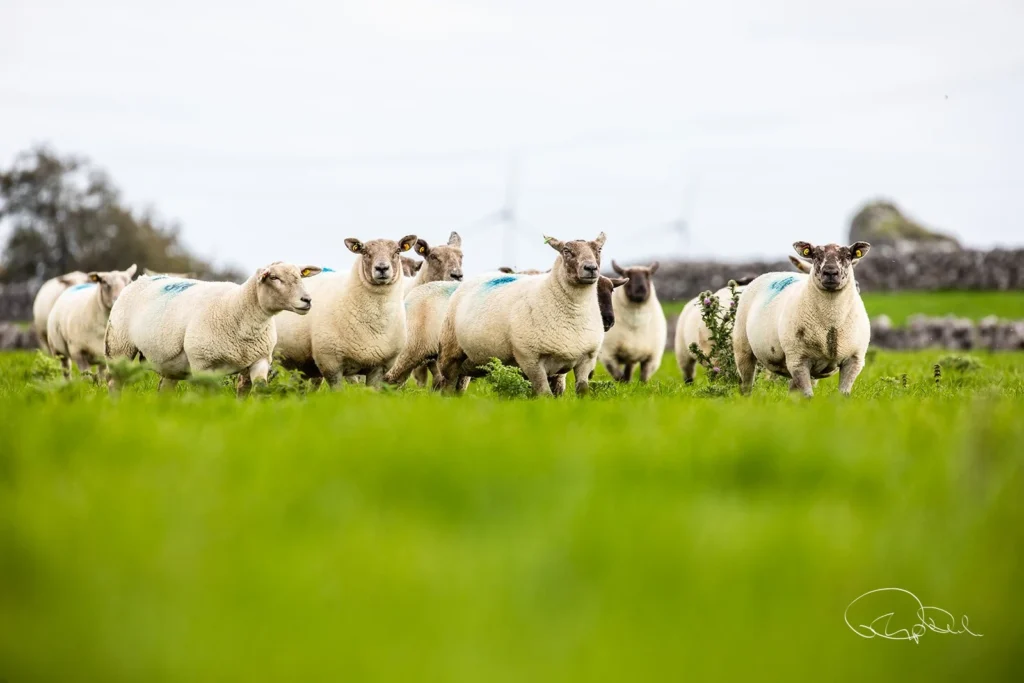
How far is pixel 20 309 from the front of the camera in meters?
44.0

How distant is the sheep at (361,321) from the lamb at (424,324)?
0.87m

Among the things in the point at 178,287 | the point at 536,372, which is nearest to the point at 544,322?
the point at 536,372

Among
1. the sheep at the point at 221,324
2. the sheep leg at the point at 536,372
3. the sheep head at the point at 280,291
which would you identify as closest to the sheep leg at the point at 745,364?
the sheep leg at the point at 536,372

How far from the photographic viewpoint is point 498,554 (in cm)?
340

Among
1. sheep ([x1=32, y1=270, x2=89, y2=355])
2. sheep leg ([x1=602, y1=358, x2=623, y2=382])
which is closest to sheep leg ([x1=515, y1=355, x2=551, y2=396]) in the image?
sheep leg ([x1=602, y1=358, x2=623, y2=382])

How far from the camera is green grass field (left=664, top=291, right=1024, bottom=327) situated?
38.1 metres

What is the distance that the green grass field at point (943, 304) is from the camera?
38.1 meters

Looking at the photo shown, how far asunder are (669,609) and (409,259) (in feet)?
39.7

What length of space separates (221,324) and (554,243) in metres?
3.71

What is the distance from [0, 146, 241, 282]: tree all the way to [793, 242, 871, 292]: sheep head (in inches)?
2092

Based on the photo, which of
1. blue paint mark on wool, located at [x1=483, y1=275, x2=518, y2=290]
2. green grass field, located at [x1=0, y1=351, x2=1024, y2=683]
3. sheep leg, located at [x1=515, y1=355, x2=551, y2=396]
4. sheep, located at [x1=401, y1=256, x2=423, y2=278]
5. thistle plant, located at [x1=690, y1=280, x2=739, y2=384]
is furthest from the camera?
sheep, located at [x1=401, y1=256, x2=423, y2=278]

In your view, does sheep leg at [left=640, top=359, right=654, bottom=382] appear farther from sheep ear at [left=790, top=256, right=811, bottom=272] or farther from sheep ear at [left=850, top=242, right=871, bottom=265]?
sheep ear at [left=850, top=242, right=871, bottom=265]

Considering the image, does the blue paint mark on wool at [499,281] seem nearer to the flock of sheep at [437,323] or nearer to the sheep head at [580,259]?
the flock of sheep at [437,323]

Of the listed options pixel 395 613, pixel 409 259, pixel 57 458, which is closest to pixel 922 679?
pixel 395 613
